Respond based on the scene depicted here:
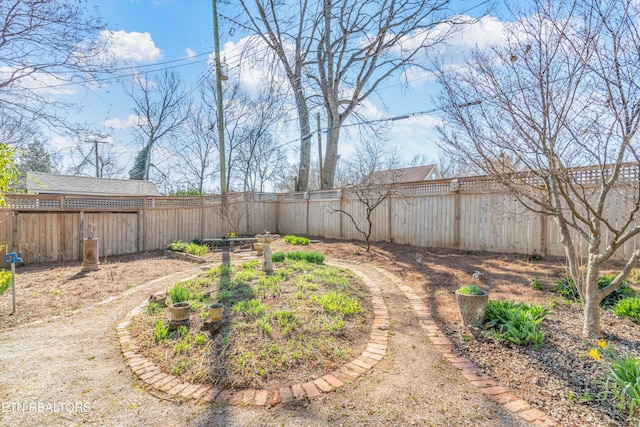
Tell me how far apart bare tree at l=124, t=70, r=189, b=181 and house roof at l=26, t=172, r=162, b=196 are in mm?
4399

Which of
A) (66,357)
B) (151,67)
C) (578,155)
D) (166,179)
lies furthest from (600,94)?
(166,179)

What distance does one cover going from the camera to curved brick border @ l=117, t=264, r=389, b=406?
6.55 ft

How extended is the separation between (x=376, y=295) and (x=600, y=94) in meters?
3.25

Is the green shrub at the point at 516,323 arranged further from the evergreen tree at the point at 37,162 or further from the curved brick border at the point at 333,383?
the evergreen tree at the point at 37,162

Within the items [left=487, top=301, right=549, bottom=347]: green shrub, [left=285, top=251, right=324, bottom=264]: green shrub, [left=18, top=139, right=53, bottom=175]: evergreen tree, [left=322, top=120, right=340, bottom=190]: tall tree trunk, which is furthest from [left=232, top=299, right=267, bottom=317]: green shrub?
[left=18, top=139, right=53, bottom=175]: evergreen tree

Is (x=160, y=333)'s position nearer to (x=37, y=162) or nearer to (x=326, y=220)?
(x=326, y=220)

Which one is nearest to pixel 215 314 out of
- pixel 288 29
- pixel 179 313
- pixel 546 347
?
pixel 179 313

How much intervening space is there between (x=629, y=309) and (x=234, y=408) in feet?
13.1

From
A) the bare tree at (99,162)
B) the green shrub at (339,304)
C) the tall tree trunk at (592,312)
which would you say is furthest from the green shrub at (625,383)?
the bare tree at (99,162)

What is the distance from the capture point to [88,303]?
4.24 meters

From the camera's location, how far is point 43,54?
15.8 ft

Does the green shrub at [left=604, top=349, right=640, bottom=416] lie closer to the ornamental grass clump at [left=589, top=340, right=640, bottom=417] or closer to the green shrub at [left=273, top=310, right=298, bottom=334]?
the ornamental grass clump at [left=589, top=340, right=640, bottom=417]

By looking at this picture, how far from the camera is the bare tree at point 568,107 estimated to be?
2375 mm

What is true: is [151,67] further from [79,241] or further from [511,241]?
[511,241]
